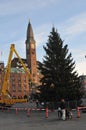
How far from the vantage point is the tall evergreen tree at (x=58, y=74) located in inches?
2013

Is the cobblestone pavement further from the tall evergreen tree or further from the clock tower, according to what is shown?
the clock tower

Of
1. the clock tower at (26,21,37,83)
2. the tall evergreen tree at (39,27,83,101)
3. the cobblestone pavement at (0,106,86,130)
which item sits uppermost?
the clock tower at (26,21,37,83)

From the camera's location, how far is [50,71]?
53.5 meters

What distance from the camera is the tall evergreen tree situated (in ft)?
168

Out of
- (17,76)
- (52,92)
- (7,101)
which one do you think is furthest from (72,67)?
(17,76)

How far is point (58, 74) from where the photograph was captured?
173ft

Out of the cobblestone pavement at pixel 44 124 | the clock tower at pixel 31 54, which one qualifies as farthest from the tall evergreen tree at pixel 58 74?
the clock tower at pixel 31 54

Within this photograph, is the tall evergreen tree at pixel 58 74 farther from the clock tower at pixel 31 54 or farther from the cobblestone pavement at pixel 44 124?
the clock tower at pixel 31 54

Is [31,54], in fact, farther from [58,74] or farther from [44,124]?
[44,124]

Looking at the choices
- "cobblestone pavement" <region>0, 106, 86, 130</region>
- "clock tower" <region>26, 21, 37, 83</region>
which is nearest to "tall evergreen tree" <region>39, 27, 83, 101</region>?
"cobblestone pavement" <region>0, 106, 86, 130</region>

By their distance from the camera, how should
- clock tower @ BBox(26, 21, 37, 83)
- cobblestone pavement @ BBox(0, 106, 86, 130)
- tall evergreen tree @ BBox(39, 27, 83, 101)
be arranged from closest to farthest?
cobblestone pavement @ BBox(0, 106, 86, 130)
tall evergreen tree @ BBox(39, 27, 83, 101)
clock tower @ BBox(26, 21, 37, 83)

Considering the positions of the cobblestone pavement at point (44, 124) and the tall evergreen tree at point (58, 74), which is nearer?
the cobblestone pavement at point (44, 124)

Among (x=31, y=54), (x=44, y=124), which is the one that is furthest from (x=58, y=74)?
(x=31, y=54)

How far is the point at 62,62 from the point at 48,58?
2537 mm
